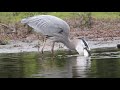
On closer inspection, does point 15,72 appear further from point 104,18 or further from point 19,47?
point 104,18

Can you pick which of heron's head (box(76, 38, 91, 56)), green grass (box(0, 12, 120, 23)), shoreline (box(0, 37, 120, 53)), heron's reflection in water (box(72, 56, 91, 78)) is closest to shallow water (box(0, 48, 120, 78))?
heron's reflection in water (box(72, 56, 91, 78))

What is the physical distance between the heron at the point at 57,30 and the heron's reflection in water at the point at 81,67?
30.6 inches

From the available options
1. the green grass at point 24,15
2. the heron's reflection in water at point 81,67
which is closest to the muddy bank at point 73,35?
the green grass at point 24,15

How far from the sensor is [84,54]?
1886 centimetres

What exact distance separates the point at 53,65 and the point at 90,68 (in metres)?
1.45

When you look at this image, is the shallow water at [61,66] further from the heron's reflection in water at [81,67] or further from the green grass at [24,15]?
the green grass at [24,15]

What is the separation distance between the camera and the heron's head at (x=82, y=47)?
61.5 feet

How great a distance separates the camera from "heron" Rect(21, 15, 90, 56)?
752 inches

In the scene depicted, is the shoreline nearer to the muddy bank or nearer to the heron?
the muddy bank

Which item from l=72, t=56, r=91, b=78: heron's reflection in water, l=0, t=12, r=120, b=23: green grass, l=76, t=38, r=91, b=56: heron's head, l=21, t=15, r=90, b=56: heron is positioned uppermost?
l=0, t=12, r=120, b=23: green grass

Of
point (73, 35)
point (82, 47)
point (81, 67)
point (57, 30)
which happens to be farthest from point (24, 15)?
point (81, 67)

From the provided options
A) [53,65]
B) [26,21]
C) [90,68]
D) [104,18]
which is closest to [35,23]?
[26,21]
